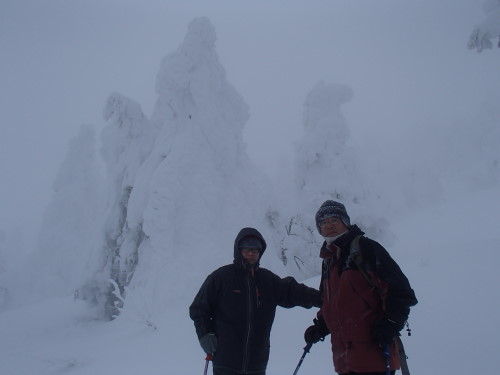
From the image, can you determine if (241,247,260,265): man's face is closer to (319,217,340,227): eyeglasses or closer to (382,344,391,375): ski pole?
(319,217,340,227): eyeglasses

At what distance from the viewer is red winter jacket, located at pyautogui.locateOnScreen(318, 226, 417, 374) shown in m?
3.10

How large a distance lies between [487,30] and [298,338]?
754cm

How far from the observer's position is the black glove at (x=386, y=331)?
3092 millimetres

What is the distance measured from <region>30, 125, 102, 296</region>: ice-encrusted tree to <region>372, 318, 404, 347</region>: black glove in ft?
90.6

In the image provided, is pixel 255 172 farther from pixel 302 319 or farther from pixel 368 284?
pixel 368 284

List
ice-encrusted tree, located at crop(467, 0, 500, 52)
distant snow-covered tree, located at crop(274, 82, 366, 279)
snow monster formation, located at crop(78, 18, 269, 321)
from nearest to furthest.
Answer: ice-encrusted tree, located at crop(467, 0, 500, 52) < snow monster formation, located at crop(78, 18, 269, 321) < distant snow-covered tree, located at crop(274, 82, 366, 279)

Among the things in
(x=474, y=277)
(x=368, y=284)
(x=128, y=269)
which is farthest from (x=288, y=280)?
(x=128, y=269)

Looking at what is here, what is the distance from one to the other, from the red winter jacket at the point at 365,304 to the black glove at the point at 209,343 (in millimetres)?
→ 1286

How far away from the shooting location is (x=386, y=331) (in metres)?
3.10

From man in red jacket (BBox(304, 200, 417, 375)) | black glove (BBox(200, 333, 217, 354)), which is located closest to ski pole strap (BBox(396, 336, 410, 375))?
man in red jacket (BBox(304, 200, 417, 375))

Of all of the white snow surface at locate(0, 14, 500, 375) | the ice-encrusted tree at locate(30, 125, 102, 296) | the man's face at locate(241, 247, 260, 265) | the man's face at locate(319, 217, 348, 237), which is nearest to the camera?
the man's face at locate(319, 217, 348, 237)

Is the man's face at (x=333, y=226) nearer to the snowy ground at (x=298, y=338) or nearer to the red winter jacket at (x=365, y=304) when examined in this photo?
the red winter jacket at (x=365, y=304)

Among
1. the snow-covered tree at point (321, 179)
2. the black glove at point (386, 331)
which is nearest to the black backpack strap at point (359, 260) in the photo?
the black glove at point (386, 331)

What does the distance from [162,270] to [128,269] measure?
2.62 metres
